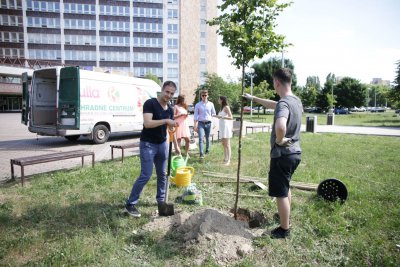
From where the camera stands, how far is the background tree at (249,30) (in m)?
4.01

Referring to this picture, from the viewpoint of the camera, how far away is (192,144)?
409 inches

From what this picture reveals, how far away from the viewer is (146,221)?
13.6 feet

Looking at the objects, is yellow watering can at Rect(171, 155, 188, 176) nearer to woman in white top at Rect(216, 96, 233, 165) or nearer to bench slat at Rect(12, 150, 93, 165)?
woman in white top at Rect(216, 96, 233, 165)

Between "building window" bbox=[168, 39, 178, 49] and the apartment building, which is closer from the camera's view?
the apartment building

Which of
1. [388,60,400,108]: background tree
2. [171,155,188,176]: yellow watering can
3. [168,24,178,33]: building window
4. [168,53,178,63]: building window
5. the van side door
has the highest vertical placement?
[168,24,178,33]: building window

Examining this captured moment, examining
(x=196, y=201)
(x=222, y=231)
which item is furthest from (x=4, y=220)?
(x=222, y=231)

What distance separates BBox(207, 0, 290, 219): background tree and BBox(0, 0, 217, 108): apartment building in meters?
49.0

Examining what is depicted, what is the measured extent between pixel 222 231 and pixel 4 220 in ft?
10.4

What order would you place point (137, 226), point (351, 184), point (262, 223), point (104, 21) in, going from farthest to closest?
point (104, 21)
point (351, 184)
point (262, 223)
point (137, 226)

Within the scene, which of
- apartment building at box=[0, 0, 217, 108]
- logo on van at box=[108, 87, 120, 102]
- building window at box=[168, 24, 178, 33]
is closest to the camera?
logo on van at box=[108, 87, 120, 102]

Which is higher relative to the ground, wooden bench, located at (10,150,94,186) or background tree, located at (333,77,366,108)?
background tree, located at (333,77,366,108)

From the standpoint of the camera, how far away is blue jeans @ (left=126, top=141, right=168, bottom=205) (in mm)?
4254

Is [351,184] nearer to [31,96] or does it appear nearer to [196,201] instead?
[196,201]

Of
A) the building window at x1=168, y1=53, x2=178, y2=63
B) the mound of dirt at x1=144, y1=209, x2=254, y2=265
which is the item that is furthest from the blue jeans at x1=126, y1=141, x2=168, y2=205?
the building window at x1=168, y1=53, x2=178, y2=63
